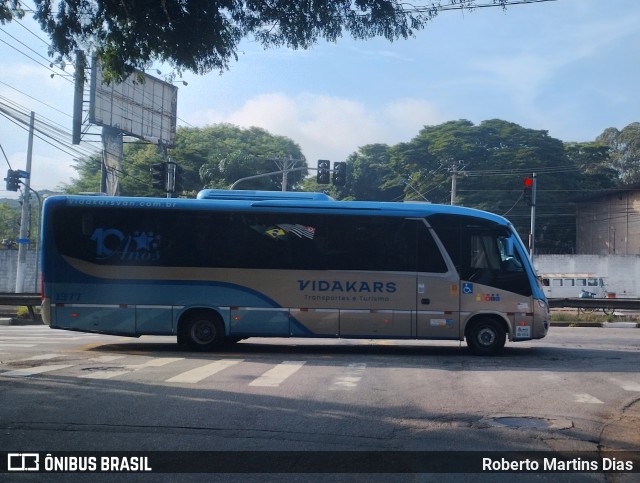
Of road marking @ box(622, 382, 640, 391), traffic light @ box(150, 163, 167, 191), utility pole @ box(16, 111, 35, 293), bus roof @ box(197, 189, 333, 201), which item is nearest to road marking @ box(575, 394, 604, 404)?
road marking @ box(622, 382, 640, 391)

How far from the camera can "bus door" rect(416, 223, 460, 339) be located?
50.1 ft

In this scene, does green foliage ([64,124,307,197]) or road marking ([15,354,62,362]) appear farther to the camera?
green foliage ([64,124,307,197])

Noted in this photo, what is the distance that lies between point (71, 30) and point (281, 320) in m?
7.33

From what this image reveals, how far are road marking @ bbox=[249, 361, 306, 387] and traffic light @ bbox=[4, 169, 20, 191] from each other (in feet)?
84.1

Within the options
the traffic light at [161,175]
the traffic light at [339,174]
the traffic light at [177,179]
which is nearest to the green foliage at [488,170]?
the traffic light at [339,174]

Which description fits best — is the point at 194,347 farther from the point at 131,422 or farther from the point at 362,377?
the point at 131,422

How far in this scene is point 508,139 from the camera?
171 feet

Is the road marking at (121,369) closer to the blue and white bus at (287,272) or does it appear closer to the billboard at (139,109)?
the blue and white bus at (287,272)

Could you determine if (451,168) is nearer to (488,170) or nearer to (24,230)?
(488,170)

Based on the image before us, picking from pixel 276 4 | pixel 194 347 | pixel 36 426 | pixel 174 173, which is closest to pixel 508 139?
pixel 174 173

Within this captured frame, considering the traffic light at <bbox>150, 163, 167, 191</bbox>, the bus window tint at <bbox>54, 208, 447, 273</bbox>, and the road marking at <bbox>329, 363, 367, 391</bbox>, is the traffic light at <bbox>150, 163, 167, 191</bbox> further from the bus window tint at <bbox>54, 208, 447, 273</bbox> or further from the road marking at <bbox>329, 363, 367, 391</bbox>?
the road marking at <bbox>329, 363, 367, 391</bbox>

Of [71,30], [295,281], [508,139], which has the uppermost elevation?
[508,139]

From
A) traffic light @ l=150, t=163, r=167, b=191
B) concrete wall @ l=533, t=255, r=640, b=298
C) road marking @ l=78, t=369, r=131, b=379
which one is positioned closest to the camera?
road marking @ l=78, t=369, r=131, b=379

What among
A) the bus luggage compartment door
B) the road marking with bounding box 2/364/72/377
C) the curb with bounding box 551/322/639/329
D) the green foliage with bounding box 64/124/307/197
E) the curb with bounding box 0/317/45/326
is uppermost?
the green foliage with bounding box 64/124/307/197
